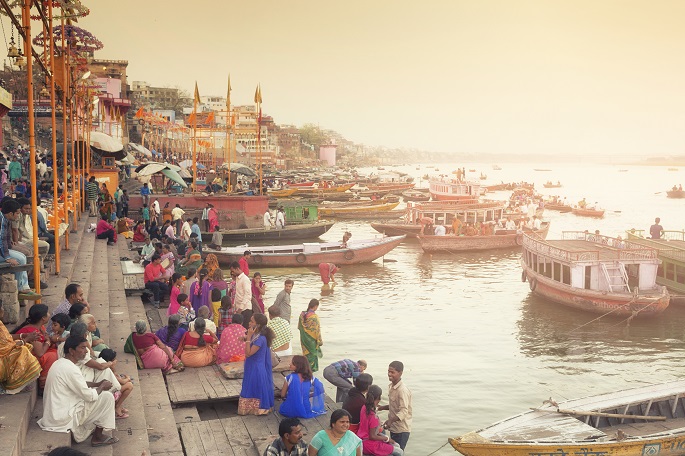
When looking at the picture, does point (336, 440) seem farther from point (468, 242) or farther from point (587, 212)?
point (587, 212)

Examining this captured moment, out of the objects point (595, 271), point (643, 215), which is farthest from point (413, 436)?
point (643, 215)

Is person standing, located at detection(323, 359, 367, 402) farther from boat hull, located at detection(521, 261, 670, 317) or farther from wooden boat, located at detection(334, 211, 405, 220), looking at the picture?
wooden boat, located at detection(334, 211, 405, 220)

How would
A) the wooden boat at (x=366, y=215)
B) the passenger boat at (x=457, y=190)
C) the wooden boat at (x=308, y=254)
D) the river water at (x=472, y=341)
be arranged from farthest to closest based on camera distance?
the wooden boat at (x=366, y=215) < the passenger boat at (x=457, y=190) < the wooden boat at (x=308, y=254) < the river water at (x=472, y=341)

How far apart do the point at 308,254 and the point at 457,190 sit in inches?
1010

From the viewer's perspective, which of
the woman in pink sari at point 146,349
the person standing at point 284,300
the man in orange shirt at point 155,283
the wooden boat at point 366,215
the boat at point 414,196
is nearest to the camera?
the woman in pink sari at point 146,349

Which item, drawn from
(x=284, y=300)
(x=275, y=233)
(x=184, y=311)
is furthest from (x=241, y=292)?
(x=275, y=233)

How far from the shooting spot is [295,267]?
27.2 metres

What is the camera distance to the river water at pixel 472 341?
45.3 ft

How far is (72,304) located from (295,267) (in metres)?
18.9

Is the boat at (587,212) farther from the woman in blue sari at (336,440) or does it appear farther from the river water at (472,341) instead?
the woman in blue sari at (336,440)

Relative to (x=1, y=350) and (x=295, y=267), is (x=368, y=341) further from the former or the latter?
(x=1, y=350)

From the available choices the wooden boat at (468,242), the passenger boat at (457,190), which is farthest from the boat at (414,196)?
the wooden boat at (468,242)

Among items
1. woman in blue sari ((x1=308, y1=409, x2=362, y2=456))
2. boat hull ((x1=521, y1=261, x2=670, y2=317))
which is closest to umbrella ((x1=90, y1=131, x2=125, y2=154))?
boat hull ((x1=521, y1=261, x2=670, y2=317))

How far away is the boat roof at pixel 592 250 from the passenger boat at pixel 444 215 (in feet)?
38.4
